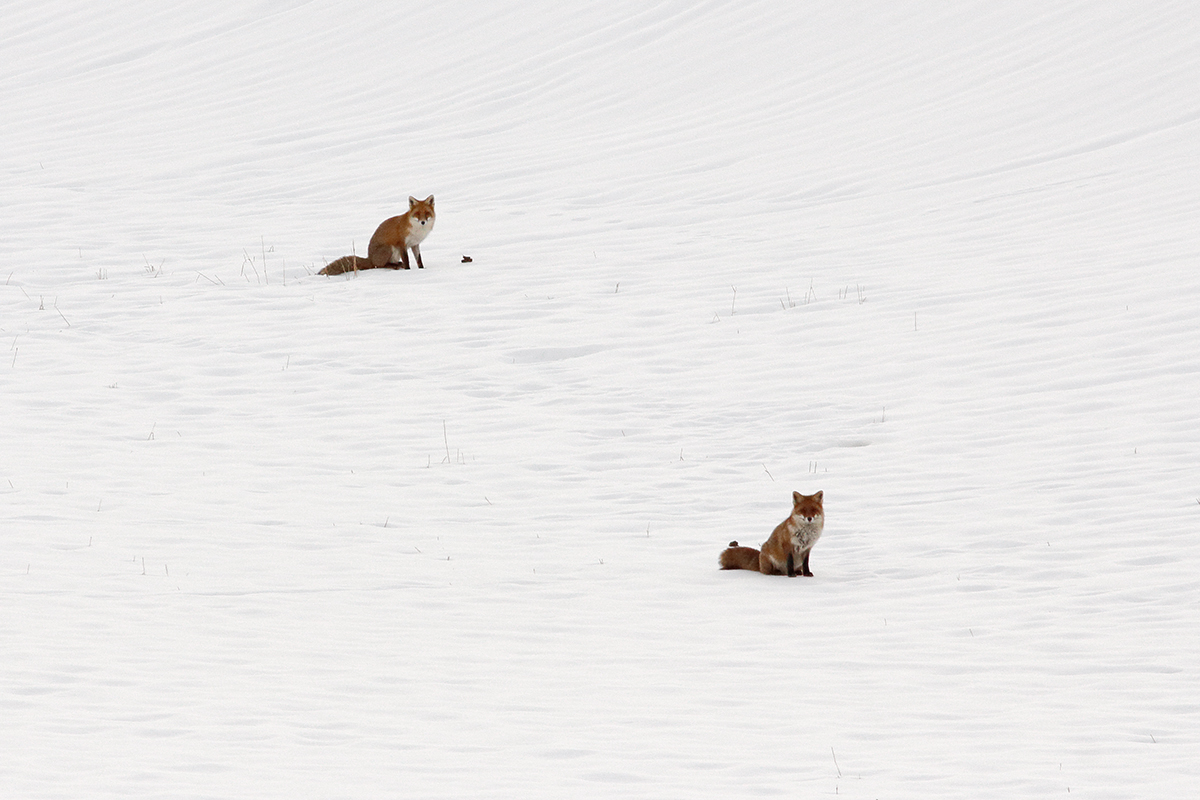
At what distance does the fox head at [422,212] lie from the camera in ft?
46.9

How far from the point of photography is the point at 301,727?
5.55m

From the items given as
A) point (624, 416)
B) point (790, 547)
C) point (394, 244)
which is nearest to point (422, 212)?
point (394, 244)

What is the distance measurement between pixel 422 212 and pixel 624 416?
4562 mm

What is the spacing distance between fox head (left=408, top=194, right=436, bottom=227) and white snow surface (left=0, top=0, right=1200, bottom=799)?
27.0 inches

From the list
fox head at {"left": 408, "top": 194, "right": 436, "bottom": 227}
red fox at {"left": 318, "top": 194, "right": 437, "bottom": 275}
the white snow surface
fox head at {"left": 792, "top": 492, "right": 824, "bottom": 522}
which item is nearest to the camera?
the white snow surface

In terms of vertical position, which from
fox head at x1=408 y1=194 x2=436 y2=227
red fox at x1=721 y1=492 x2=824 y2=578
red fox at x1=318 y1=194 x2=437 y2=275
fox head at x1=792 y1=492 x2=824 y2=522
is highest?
fox head at x1=408 y1=194 x2=436 y2=227

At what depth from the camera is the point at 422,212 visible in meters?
14.4

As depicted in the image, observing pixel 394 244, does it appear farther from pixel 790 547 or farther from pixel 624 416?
pixel 790 547

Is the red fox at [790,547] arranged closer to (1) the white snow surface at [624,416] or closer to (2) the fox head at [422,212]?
(1) the white snow surface at [624,416]

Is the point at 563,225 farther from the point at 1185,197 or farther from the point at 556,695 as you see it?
the point at 556,695

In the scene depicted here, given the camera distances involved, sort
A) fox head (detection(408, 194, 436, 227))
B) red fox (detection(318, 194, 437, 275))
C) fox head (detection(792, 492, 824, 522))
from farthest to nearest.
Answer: red fox (detection(318, 194, 437, 275)), fox head (detection(408, 194, 436, 227)), fox head (detection(792, 492, 824, 522))

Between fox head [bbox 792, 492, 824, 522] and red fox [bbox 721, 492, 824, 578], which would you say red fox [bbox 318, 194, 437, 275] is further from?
fox head [bbox 792, 492, 824, 522]

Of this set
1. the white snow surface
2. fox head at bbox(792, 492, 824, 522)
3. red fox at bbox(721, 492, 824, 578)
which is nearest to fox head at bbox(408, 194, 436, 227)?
the white snow surface

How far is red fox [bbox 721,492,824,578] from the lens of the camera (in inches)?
308
